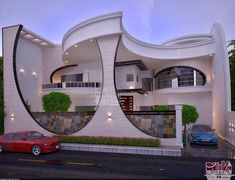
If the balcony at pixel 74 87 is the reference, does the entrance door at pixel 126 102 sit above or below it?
below

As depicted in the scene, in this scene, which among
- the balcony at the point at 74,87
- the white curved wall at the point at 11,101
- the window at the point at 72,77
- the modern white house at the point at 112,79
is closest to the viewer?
the modern white house at the point at 112,79

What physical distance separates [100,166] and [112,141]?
4.81 m

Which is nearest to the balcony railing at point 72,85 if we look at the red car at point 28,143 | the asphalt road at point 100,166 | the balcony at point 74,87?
the balcony at point 74,87

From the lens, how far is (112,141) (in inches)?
593

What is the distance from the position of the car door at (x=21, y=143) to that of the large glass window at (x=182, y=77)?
1823 cm

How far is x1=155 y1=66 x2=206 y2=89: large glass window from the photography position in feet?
82.5

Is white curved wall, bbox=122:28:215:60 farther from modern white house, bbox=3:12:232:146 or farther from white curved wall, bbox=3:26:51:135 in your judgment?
white curved wall, bbox=3:26:51:135

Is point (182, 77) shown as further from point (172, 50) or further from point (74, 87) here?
point (74, 87)

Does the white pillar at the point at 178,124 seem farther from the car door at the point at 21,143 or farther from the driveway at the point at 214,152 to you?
the car door at the point at 21,143

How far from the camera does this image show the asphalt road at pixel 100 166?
885 centimetres

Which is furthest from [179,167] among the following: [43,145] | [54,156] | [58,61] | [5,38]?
[58,61]

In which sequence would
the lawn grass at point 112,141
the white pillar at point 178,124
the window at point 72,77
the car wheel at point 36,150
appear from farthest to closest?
the window at point 72,77, the lawn grass at point 112,141, the white pillar at point 178,124, the car wheel at point 36,150

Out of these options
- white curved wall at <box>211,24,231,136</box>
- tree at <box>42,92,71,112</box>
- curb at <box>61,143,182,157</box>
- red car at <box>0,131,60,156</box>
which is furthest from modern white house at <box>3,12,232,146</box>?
red car at <box>0,131,60,156</box>
